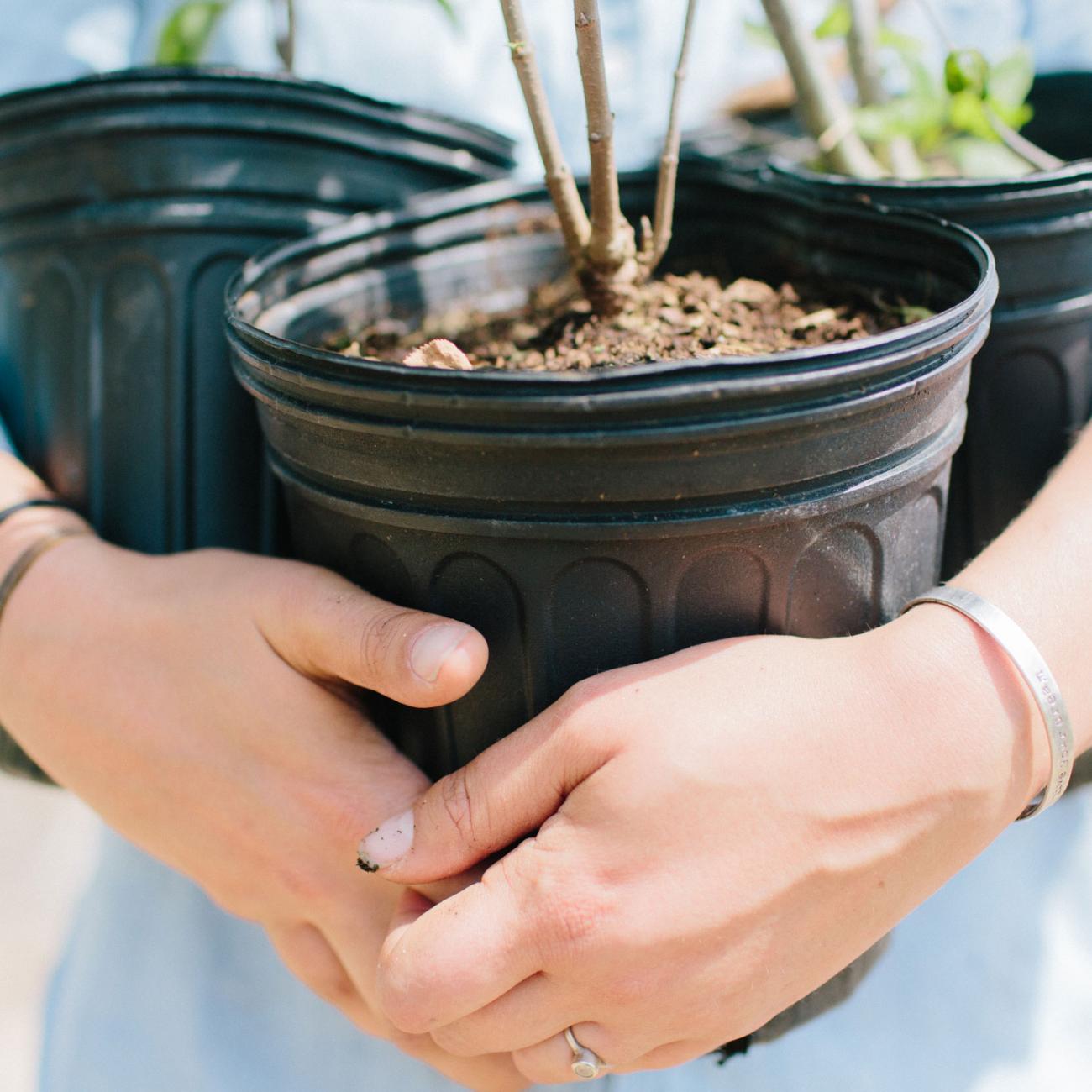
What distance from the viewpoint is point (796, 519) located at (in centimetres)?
45

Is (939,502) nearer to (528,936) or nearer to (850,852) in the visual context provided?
(850,852)

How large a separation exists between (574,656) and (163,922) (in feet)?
1.79

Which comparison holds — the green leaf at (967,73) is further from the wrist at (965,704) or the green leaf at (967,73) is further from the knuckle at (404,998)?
the knuckle at (404,998)

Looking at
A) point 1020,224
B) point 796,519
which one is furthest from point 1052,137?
point 796,519

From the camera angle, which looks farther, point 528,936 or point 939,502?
point 939,502

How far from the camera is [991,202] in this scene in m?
0.57

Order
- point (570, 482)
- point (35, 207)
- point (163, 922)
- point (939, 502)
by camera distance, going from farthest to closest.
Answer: point (163, 922) → point (35, 207) → point (939, 502) → point (570, 482)

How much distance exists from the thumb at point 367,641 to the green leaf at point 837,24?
554 millimetres

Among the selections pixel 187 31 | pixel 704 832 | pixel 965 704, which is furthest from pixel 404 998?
pixel 187 31

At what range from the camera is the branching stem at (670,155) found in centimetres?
57

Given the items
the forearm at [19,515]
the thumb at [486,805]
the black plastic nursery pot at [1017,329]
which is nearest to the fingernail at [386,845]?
the thumb at [486,805]

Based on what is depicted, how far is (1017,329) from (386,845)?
480 millimetres

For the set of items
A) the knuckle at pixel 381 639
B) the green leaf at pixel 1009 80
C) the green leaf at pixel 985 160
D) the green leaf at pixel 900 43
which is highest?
the green leaf at pixel 900 43

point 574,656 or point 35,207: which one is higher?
point 35,207
